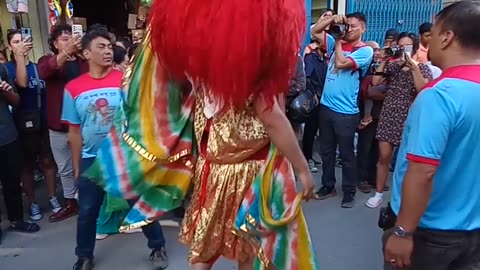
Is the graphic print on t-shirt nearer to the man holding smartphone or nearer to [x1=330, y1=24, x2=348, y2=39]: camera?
the man holding smartphone

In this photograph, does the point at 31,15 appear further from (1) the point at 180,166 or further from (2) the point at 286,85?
(2) the point at 286,85

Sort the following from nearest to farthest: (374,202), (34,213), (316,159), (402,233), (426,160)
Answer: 1. (426,160)
2. (402,233)
3. (34,213)
4. (374,202)
5. (316,159)

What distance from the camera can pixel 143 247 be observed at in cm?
340

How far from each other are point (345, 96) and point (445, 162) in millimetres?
2460

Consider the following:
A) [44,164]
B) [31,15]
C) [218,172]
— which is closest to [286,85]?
[218,172]

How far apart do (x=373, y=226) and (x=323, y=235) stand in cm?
46

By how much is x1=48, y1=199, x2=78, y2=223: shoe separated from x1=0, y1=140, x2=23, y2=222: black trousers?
29cm

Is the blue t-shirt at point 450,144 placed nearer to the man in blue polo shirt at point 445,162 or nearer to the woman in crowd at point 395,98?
the man in blue polo shirt at point 445,162

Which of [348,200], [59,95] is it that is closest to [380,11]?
[348,200]

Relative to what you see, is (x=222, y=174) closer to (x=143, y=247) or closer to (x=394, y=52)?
(x=143, y=247)

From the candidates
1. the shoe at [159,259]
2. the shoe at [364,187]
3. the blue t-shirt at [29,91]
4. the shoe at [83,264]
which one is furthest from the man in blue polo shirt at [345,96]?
the blue t-shirt at [29,91]

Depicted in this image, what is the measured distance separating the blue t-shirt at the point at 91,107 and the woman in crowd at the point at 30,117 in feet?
3.06

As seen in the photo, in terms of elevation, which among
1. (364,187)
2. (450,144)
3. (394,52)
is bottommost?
(364,187)

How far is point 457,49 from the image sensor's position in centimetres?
160
